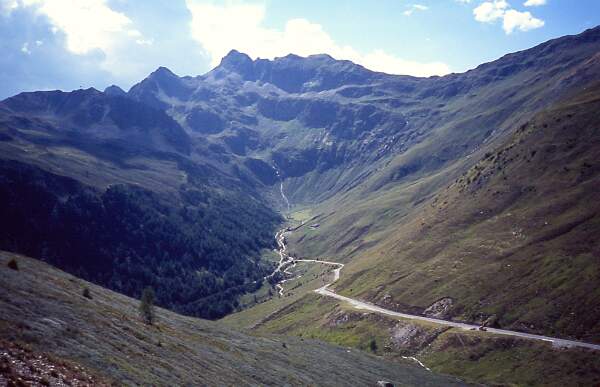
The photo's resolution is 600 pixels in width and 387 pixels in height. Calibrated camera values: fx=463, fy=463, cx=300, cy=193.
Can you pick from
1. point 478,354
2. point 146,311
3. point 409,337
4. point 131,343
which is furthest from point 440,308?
point 131,343

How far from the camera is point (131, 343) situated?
5184cm

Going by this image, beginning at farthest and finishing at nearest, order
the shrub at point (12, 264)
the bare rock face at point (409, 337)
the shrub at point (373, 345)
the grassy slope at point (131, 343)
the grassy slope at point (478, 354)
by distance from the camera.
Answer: the shrub at point (373, 345) → the bare rock face at point (409, 337) → the grassy slope at point (478, 354) → the shrub at point (12, 264) → the grassy slope at point (131, 343)

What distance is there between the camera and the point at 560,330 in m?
145

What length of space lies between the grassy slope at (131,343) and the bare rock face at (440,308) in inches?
3600

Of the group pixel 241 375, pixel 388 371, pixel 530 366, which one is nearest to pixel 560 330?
pixel 530 366

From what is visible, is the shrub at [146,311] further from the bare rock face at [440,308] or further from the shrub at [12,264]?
the bare rock face at [440,308]

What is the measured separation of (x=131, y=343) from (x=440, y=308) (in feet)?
512

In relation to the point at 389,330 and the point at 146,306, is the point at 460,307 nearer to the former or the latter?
the point at 389,330

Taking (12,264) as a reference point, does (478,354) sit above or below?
below

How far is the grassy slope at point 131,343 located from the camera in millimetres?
41094

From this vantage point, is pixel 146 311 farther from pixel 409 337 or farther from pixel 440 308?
pixel 440 308

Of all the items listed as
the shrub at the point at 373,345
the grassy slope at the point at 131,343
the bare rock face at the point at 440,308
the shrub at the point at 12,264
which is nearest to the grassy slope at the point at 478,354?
the shrub at the point at 373,345

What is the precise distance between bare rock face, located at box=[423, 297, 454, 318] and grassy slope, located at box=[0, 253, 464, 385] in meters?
91.4

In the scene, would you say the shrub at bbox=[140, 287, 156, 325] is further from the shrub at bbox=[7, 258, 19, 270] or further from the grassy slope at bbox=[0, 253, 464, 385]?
the shrub at bbox=[7, 258, 19, 270]
